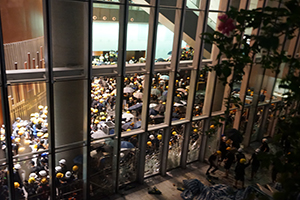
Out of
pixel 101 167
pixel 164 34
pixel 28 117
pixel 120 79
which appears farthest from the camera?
pixel 164 34

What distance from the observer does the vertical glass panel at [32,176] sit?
5.98 meters

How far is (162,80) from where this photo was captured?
8.83 meters

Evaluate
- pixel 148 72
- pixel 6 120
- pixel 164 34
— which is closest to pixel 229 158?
pixel 148 72

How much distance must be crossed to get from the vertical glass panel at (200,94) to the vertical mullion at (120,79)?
2628mm

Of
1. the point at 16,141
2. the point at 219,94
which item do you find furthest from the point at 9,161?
the point at 219,94

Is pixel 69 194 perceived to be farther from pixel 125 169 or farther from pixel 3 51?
pixel 3 51

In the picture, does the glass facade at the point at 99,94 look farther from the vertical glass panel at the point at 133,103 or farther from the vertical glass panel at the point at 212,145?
the vertical glass panel at the point at 212,145

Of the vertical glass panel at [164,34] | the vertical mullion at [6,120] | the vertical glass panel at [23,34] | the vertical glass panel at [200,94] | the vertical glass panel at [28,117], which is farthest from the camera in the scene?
the vertical glass panel at [200,94]

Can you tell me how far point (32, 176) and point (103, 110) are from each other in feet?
7.29

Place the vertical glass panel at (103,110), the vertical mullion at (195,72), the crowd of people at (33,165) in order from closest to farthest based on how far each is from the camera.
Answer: the crowd of people at (33,165)
the vertical glass panel at (103,110)
the vertical mullion at (195,72)

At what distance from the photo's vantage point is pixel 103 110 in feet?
23.2

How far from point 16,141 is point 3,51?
1.97 meters

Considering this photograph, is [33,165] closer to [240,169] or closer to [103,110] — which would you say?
[103,110]

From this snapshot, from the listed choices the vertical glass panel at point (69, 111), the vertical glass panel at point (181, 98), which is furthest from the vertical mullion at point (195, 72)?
the vertical glass panel at point (69, 111)
